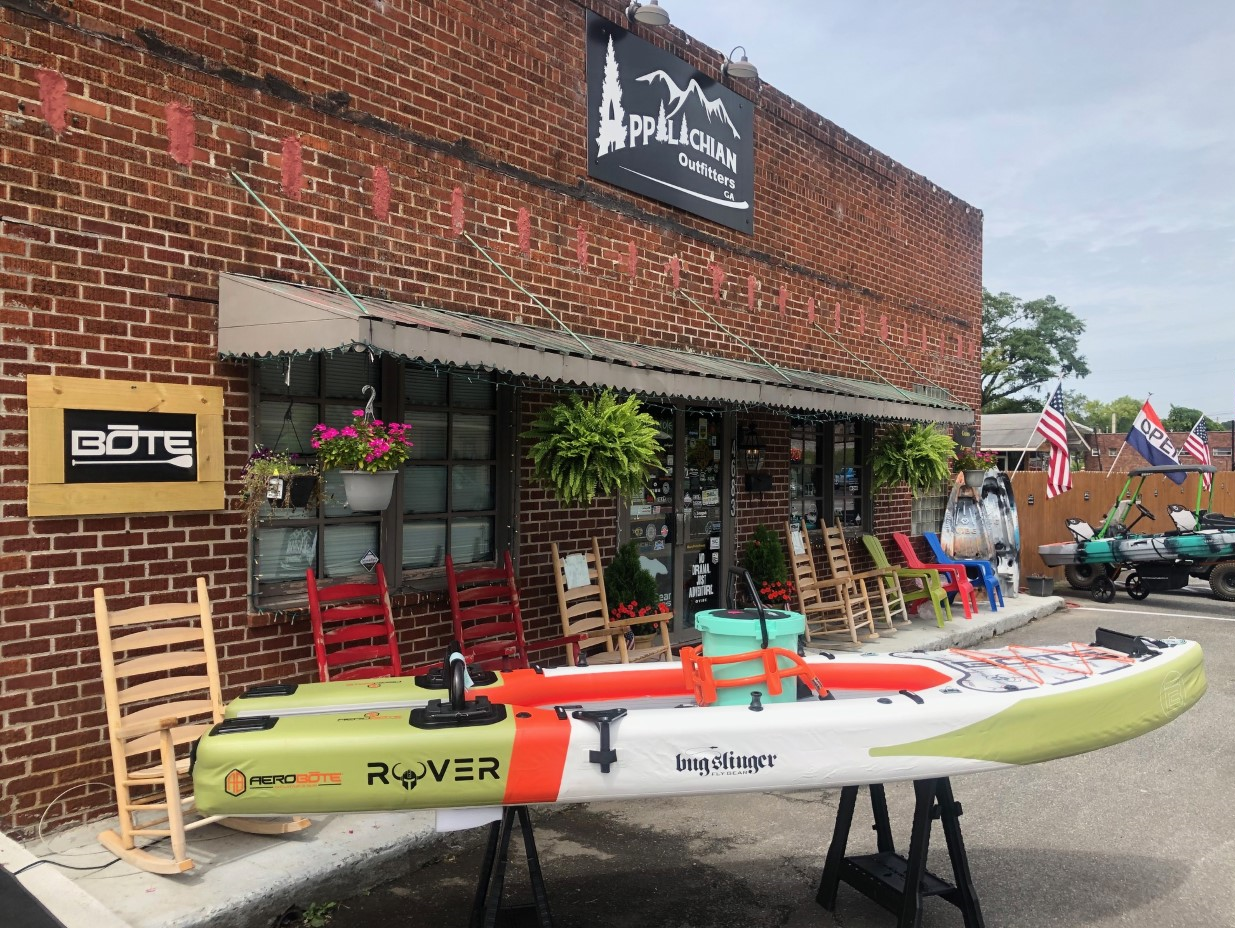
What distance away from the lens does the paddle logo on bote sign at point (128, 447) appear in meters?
4.52

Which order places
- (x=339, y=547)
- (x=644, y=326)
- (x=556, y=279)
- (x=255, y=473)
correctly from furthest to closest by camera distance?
(x=644, y=326) < (x=556, y=279) < (x=339, y=547) < (x=255, y=473)

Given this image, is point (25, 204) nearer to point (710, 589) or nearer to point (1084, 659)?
point (1084, 659)

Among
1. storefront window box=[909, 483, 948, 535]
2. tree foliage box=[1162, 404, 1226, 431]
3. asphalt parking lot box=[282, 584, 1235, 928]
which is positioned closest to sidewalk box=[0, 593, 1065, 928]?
asphalt parking lot box=[282, 584, 1235, 928]

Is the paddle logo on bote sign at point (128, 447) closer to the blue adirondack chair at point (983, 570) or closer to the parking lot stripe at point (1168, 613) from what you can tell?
the blue adirondack chair at point (983, 570)

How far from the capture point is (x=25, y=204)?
4395mm

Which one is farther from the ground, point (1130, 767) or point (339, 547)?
point (339, 547)

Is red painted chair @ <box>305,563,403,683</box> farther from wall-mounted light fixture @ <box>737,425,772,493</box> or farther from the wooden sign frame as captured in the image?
wall-mounted light fixture @ <box>737,425,772,493</box>

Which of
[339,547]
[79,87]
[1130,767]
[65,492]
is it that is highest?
[79,87]

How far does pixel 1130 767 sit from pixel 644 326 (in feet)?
15.9

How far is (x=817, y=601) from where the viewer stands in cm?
985

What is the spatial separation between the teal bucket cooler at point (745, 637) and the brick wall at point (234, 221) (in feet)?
7.86

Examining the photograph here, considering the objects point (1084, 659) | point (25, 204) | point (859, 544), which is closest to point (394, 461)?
point (25, 204)

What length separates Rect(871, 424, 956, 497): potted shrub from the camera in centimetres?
1045

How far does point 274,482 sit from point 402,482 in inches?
46.7
